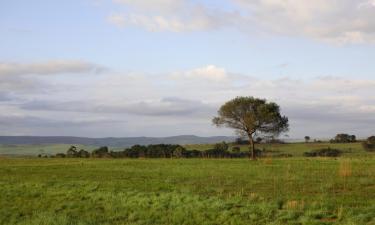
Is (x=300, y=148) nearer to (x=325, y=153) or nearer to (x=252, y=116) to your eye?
(x=325, y=153)

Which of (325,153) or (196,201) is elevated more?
(325,153)

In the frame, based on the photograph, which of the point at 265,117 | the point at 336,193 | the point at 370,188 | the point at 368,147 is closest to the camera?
the point at 336,193

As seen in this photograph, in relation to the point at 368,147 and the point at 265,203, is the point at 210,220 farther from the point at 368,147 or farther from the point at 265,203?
the point at 368,147

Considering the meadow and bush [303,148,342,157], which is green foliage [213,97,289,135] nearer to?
bush [303,148,342,157]

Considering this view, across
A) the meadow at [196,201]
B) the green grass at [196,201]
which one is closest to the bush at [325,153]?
the meadow at [196,201]

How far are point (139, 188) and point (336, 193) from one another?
29.9 feet

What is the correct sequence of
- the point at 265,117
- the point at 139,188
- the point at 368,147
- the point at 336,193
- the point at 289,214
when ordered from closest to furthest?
the point at 289,214 → the point at 336,193 → the point at 139,188 → the point at 265,117 → the point at 368,147

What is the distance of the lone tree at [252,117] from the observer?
6041 centimetres

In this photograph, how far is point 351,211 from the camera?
1617 centimetres

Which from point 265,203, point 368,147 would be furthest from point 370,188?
point 368,147

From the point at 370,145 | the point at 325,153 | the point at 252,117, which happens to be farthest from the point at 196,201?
the point at 370,145

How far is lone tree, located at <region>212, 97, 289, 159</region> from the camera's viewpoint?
6041 cm

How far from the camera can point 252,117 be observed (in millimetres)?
60156

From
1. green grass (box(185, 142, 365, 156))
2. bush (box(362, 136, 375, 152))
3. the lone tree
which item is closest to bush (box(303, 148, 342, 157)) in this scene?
green grass (box(185, 142, 365, 156))
